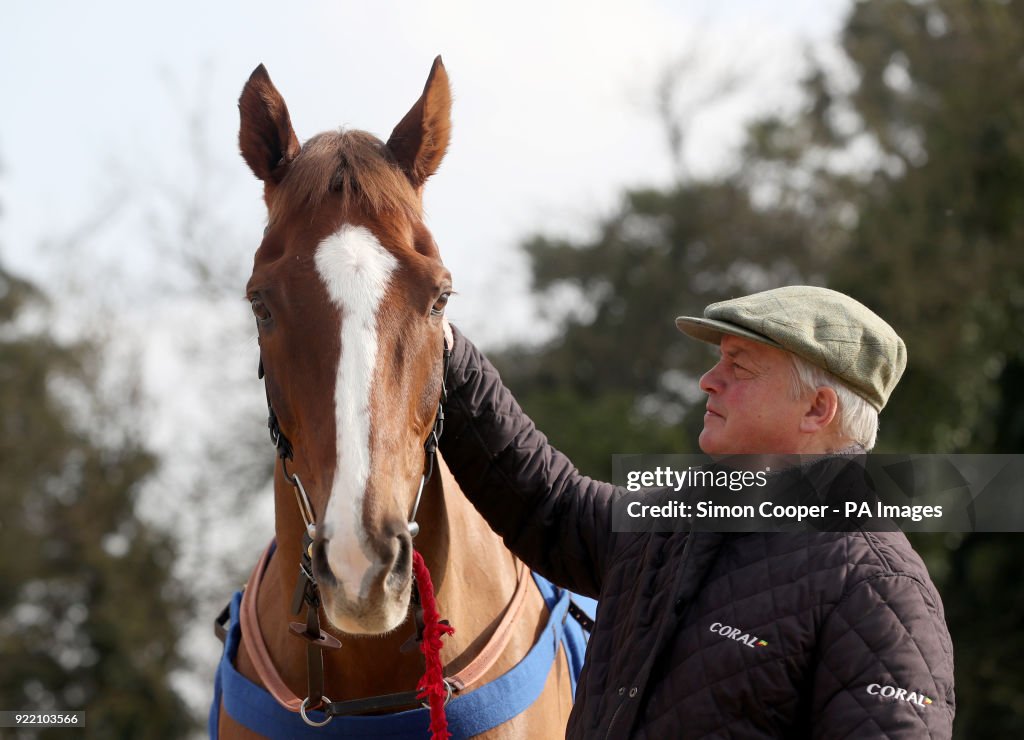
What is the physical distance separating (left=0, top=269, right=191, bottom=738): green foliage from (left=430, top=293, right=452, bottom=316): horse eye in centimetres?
1500

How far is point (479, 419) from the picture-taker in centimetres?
304

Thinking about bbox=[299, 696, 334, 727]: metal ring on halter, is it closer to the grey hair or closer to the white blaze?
the white blaze

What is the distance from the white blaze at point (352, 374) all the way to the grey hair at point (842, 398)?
0.95 m

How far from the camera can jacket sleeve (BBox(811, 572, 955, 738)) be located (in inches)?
80.8

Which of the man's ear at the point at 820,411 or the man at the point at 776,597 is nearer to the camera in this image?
the man at the point at 776,597

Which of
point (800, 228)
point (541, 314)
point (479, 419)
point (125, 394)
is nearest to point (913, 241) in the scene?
point (800, 228)

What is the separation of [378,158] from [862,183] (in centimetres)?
1706

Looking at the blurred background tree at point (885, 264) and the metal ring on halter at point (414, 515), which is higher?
the blurred background tree at point (885, 264)

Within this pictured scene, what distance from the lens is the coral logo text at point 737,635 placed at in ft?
7.31

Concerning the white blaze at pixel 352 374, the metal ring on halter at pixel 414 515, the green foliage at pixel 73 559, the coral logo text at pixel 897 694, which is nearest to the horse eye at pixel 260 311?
the white blaze at pixel 352 374

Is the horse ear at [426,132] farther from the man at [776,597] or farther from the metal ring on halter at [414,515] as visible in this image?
the metal ring on halter at [414,515]

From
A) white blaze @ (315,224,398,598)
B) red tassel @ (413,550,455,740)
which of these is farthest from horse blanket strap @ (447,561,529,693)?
white blaze @ (315,224,398,598)

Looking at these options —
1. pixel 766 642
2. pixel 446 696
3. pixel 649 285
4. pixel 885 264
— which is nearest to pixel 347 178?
pixel 446 696
